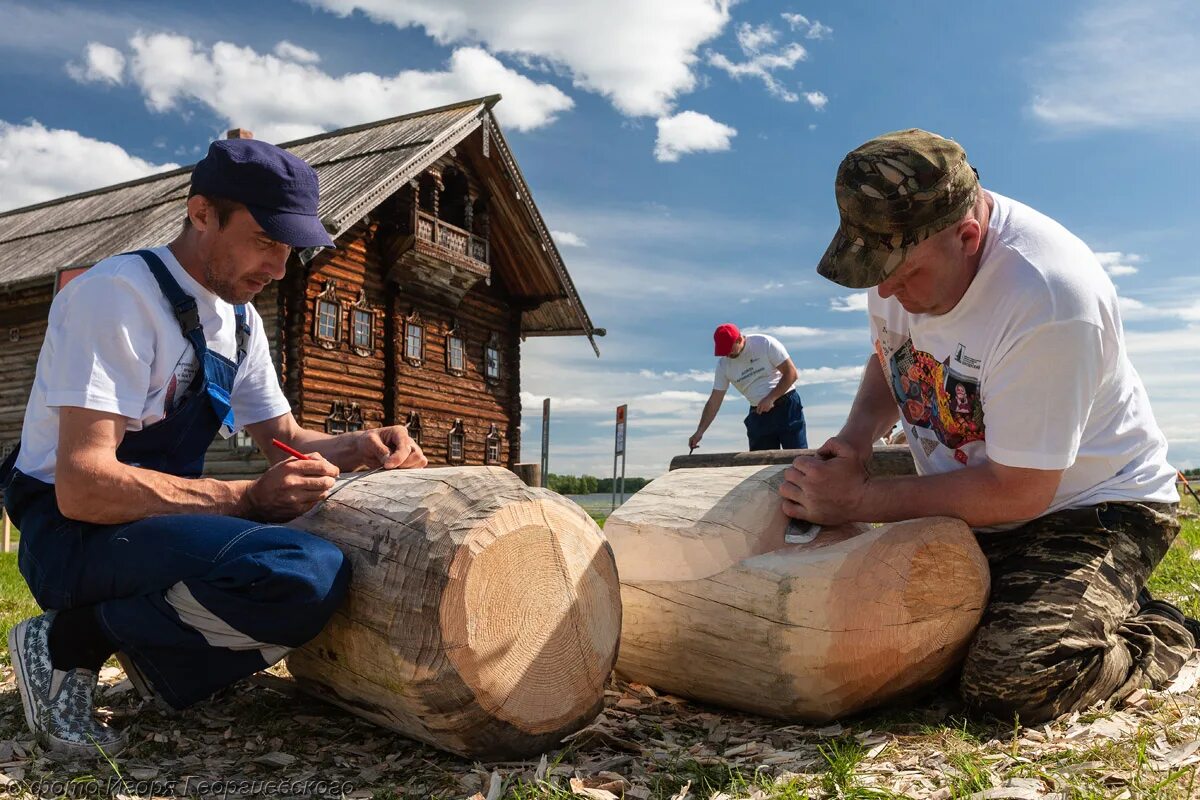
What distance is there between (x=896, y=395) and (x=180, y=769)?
2775 millimetres

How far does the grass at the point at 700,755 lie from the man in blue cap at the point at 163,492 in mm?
252

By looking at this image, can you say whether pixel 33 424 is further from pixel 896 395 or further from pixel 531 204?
pixel 531 204

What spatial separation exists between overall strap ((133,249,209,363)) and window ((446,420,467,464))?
16.0 meters

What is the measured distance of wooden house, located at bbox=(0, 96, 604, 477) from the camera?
1566 centimetres

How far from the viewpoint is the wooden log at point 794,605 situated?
9.68 feet

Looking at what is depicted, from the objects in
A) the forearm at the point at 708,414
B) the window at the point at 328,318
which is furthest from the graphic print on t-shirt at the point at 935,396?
the window at the point at 328,318

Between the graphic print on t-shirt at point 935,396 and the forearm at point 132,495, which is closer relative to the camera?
the forearm at point 132,495

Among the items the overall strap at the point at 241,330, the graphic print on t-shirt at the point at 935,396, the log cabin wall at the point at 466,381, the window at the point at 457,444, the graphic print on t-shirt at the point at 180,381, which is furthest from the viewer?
the window at the point at 457,444

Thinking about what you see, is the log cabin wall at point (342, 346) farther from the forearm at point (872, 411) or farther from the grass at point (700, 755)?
Result: the forearm at point (872, 411)

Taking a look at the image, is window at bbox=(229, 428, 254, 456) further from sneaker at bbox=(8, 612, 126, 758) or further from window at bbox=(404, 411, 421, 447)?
sneaker at bbox=(8, 612, 126, 758)

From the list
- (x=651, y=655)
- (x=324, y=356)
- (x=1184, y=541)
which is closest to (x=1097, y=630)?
(x=651, y=655)

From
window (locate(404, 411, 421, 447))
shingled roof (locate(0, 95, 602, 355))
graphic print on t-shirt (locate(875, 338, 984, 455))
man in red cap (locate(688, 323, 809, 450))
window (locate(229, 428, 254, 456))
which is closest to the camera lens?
graphic print on t-shirt (locate(875, 338, 984, 455))

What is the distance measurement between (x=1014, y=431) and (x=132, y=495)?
262 centimetres

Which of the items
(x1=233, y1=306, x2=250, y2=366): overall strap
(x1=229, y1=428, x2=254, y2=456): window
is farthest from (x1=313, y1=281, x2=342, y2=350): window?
(x1=233, y1=306, x2=250, y2=366): overall strap
